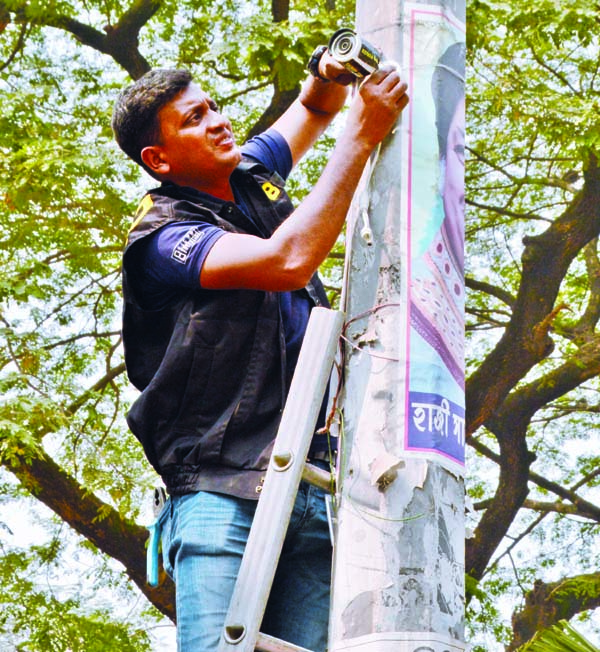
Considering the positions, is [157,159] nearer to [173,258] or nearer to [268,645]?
[173,258]

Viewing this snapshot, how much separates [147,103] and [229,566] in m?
1.12

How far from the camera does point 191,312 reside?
229 centimetres

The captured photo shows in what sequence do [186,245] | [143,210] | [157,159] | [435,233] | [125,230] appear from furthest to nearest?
1. [125,230]
2. [157,159]
3. [143,210]
4. [186,245]
5. [435,233]

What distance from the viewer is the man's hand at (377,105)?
207 cm

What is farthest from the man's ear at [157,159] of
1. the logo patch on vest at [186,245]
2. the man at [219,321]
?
the logo patch on vest at [186,245]

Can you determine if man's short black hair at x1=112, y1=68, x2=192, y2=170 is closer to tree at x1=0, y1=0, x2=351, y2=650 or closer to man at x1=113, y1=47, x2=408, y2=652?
man at x1=113, y1=47, x2=408, y2=652

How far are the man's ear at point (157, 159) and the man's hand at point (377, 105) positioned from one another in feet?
1.97

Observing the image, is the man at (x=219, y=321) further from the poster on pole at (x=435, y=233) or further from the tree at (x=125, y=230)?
the tree at (x=125, y=230)

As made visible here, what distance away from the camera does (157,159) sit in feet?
8.36

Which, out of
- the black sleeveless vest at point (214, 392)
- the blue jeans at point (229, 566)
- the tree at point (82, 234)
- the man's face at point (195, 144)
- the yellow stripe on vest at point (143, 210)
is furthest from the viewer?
the tree at point (82, 234)

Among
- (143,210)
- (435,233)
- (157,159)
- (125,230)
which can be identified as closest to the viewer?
(435,233)

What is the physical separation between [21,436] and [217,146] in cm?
464

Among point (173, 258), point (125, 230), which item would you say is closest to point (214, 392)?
point (173, 258)

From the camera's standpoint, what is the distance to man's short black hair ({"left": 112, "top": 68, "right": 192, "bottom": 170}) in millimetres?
2551
